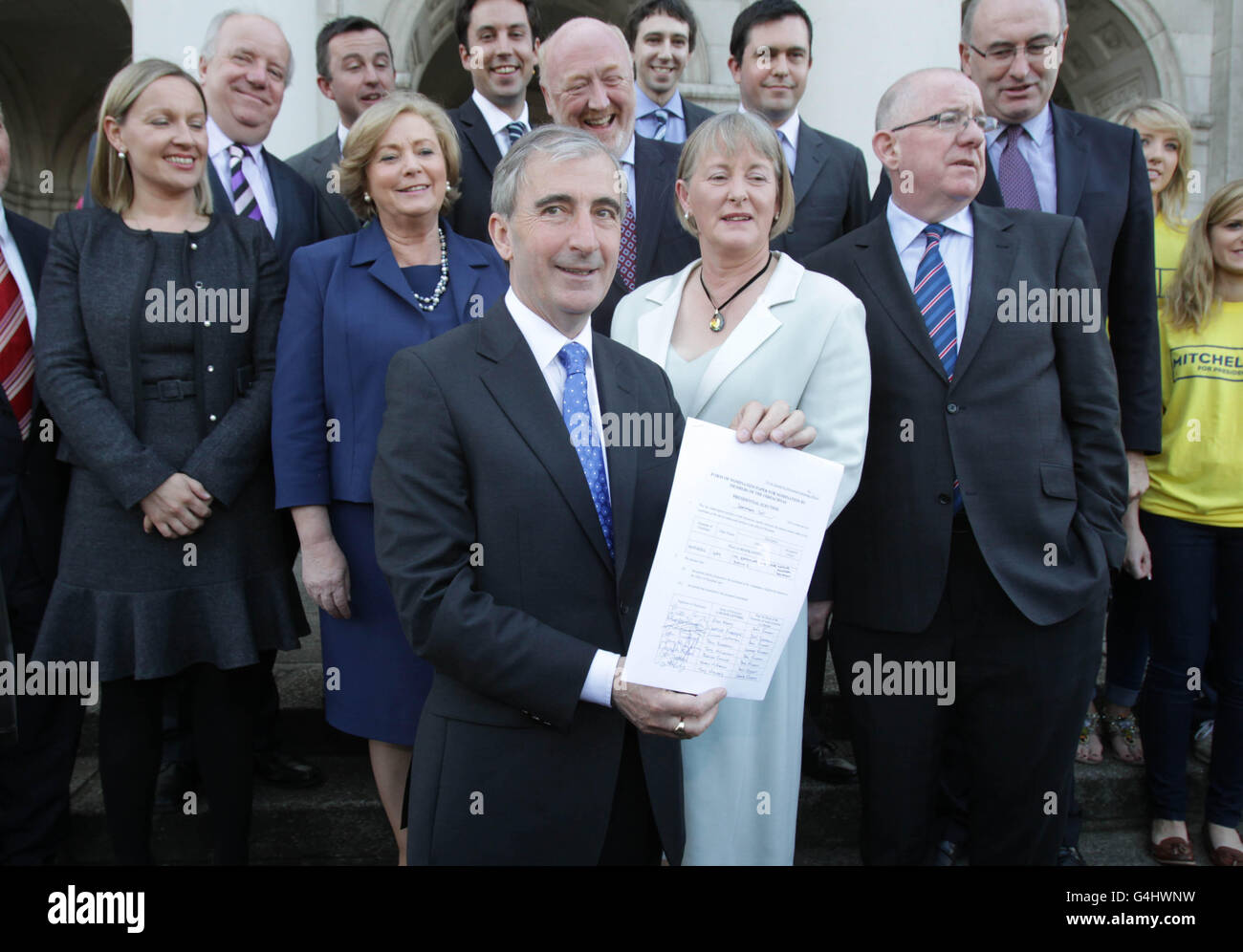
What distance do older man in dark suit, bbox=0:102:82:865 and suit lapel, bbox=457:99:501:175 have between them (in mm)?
1531

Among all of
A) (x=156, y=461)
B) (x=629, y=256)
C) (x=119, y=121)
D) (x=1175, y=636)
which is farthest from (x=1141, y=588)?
(x=119, y=121)

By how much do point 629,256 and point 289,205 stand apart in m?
1.25

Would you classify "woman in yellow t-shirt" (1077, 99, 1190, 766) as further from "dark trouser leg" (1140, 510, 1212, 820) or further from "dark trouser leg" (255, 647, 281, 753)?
"dark trouser leg" (255, 647, 281, 753)

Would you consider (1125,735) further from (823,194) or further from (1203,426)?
(823,194)

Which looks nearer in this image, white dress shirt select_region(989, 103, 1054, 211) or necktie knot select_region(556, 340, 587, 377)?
necktie knot select_region(556, 340, 587, 377)

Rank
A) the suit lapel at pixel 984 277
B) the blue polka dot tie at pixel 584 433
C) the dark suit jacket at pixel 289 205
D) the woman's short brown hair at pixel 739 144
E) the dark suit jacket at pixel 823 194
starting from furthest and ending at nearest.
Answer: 1. the dark suit jacket at pixel 823 194
2. the dark suit jacket at pixel 289 205
3. the suit lapel at pixel 984 277
4. the woman's short brown hair at pixel 739 144
5. the blue polka dot tie at pixel 584 433

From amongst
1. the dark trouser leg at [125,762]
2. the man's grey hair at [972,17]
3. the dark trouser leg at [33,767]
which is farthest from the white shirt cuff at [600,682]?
the man's grey hair at [972,17]

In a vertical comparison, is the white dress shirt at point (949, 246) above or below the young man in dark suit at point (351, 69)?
below

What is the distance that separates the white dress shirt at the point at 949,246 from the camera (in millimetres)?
2793

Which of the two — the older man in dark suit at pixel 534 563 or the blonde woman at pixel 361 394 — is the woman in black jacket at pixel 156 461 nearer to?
the blonde woman at pixel 361 394

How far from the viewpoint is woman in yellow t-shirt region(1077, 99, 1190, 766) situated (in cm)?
387

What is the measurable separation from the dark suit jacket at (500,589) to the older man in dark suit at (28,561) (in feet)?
5.34

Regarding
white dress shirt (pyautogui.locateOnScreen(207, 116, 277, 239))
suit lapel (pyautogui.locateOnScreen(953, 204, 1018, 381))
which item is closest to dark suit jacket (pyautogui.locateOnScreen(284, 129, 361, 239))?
white dress shirt (pyautogui.locateOnScreen(207, 116, 277, 239))

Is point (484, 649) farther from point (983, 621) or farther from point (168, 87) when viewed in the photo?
point (168, 87)
